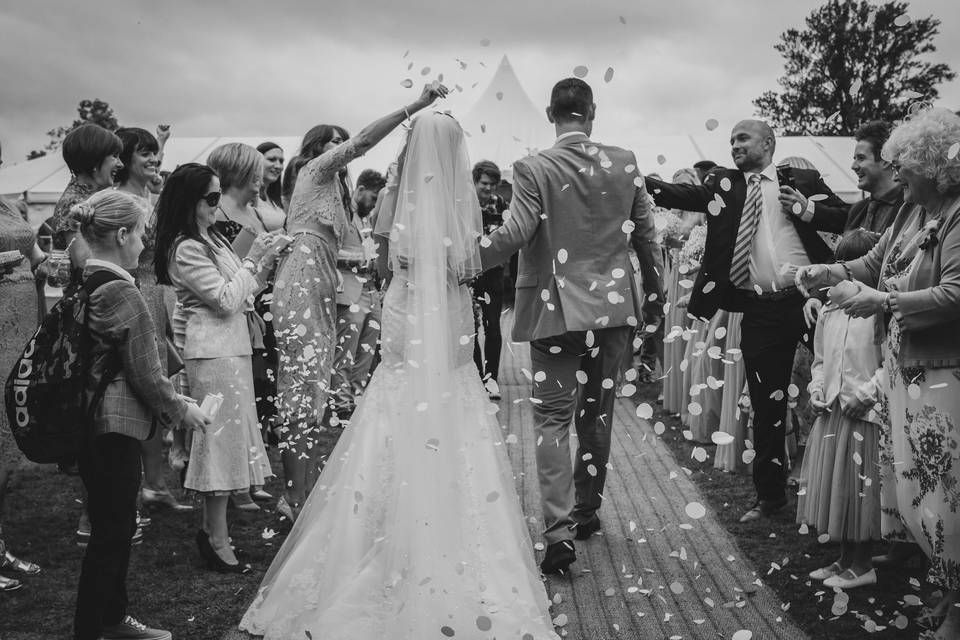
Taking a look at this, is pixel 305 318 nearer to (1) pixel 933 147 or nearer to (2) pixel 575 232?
(2) pixel 575 232

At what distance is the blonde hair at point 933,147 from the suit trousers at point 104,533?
2968mm

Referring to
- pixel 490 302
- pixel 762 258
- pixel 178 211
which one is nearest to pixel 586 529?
pixel 762 258

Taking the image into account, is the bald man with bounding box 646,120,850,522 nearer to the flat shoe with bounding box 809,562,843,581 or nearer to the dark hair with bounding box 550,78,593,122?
the dark hair with bounding box 550,78,593,122

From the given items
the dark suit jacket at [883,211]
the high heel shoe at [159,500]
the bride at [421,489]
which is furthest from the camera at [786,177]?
the high heel shoe at [159,500]

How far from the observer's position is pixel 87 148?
4.29 m

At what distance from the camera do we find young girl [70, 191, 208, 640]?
116 inches

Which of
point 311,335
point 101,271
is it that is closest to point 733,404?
point 311,335

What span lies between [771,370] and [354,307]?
3.10 meters

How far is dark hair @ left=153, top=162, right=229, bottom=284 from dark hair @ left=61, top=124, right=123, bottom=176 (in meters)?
0.75

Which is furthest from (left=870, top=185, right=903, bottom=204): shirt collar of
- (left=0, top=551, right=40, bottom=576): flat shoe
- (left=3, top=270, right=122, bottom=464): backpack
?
(left=0, top=551, right=40, bottom=576): flat shoe

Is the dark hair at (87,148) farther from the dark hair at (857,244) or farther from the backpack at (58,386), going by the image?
the dark hair at (857,244)

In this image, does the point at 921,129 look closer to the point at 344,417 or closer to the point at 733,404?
the point at 733,404

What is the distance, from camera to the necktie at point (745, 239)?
4.83 m

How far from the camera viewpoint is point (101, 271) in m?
2.97
